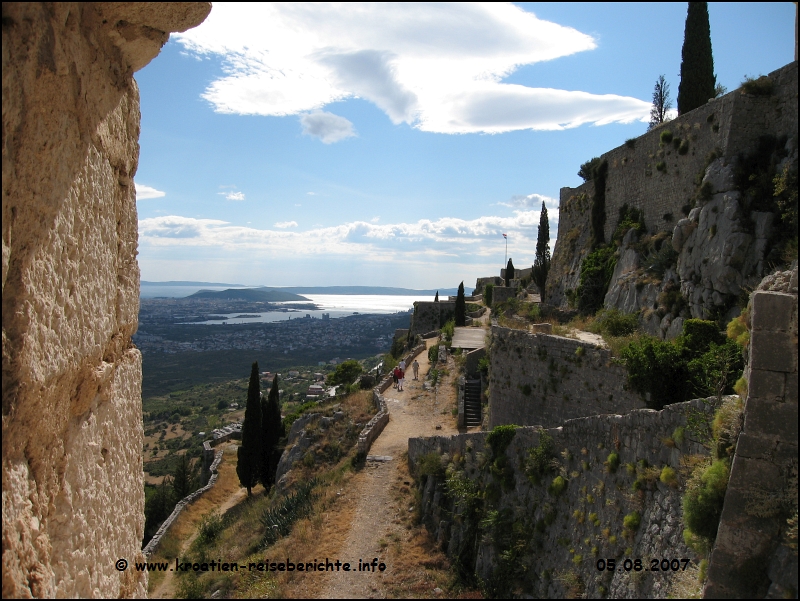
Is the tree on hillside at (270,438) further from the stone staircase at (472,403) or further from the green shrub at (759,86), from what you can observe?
the green shrub at (759,86)

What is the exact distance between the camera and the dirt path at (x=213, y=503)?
18.7 metres

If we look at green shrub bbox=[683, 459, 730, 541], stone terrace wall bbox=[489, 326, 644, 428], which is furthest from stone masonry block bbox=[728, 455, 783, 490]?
stone terrace wall bbox=[489, 326, 644, 428]

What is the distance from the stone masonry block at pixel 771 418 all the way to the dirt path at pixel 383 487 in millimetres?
6895

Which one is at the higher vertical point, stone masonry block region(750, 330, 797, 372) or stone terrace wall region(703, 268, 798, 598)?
stone masonry block region(750, 330, 797, 372)

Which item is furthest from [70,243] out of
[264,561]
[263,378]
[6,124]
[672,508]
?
[263,378]

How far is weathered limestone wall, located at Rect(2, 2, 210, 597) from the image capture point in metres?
Result: 2.05

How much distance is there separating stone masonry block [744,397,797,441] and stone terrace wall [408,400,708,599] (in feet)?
5.76

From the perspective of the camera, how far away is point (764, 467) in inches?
169

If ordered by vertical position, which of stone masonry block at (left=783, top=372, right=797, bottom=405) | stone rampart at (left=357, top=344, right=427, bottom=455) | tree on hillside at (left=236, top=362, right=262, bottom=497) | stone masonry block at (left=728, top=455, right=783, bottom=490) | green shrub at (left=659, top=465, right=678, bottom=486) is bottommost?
tree on hillside at (left=236, top=362, right=262, bottom=497)

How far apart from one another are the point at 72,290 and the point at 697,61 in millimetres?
25201

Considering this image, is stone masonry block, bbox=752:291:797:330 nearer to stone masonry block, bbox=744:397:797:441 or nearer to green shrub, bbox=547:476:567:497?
stone masonry block, bbox=744:397:797:441

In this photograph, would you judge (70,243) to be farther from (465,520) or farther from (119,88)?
(465,520)

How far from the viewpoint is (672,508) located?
6109 mm

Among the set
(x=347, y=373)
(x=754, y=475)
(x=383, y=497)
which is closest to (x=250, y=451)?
(x=383, y=497)
